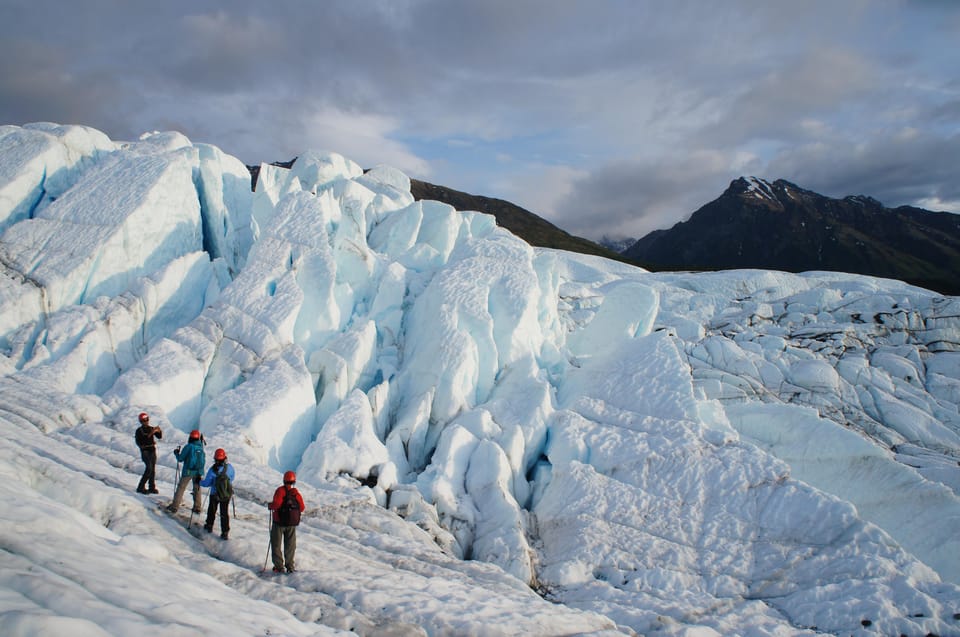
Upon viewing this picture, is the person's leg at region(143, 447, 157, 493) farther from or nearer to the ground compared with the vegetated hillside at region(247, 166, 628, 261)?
nearer to the ground

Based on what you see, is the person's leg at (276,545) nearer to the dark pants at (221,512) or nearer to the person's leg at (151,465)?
the dark pants at (221,512)

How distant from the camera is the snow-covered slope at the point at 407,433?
9188 mm

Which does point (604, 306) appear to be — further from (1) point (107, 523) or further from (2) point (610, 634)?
(1) point (107, 523)

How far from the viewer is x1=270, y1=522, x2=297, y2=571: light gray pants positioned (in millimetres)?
9234

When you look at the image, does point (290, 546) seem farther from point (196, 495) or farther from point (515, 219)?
point (515, 219)

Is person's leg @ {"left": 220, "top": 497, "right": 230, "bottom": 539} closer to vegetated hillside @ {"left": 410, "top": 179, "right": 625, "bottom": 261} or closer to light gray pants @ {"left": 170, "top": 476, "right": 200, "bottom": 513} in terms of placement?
light gray pants @ {"left": 170, "top": 476, "right": 200, "bottom": 513}

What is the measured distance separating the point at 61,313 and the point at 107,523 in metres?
15.6

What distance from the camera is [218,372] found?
20562mm

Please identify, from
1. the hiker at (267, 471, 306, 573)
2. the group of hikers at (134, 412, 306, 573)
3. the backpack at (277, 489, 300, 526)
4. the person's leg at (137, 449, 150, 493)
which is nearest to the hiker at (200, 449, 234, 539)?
the group of hikers at (134, 412, 306, 573)

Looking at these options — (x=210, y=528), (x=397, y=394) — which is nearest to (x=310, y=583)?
(x=210, y=528)

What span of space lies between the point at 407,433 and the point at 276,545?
11.0m

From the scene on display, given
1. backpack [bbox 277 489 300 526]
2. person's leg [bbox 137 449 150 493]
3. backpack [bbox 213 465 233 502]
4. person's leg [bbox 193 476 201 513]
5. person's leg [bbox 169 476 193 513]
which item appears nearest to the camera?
backpack [bbox 277 489 300 526]

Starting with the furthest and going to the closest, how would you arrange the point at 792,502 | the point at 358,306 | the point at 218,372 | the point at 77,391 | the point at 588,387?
the point at 358,306 < the point at 588,387 < the point at 218,372 < the point at 77,391 < the point at 792,502

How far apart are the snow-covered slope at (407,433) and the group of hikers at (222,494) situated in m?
0.42
